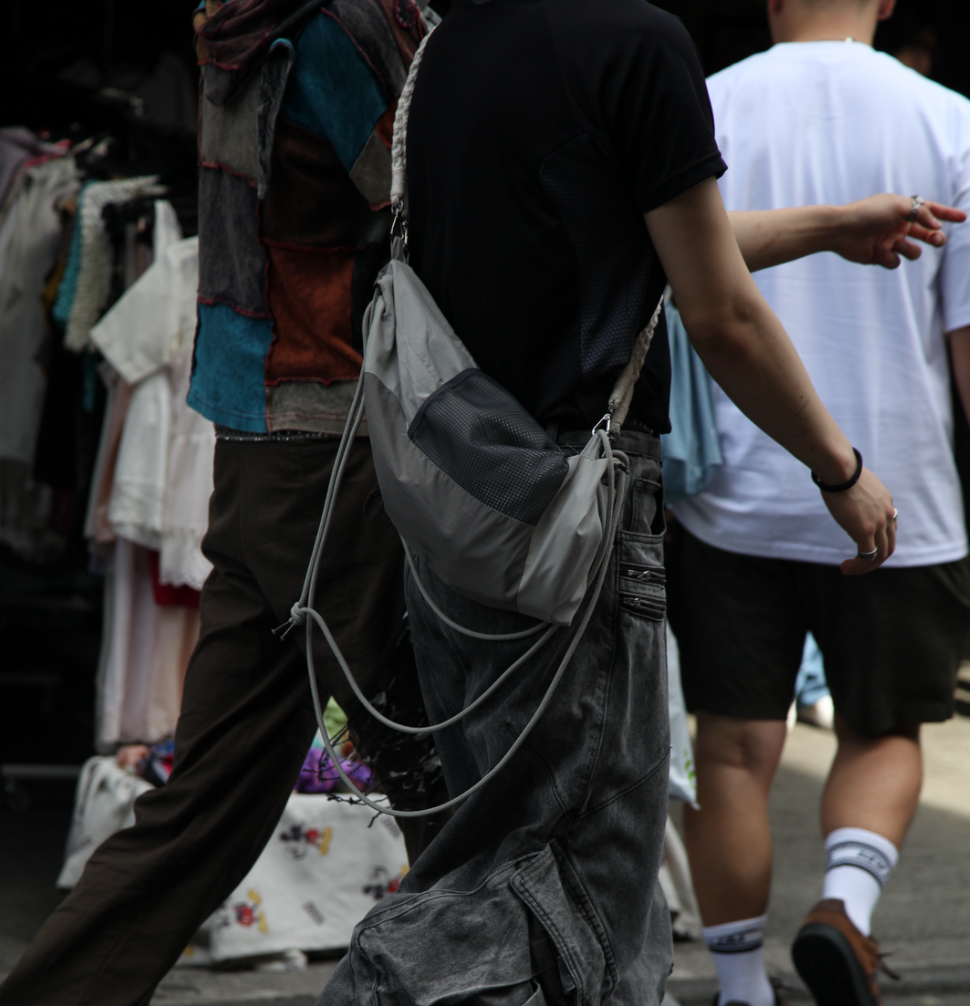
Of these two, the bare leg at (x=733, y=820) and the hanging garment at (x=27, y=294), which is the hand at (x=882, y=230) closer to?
the bare leg at (x=733, y=820)

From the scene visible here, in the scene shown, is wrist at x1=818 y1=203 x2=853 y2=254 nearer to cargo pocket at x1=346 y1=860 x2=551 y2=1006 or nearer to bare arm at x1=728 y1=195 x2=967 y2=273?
bare arm at x1=728 y1=195 x2=967 y2=273

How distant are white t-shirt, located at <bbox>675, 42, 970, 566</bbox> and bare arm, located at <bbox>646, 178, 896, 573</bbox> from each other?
2.98ft

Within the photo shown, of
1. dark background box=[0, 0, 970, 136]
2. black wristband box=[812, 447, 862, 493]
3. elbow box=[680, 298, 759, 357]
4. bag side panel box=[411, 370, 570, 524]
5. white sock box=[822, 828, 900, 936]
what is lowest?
white sock box=[822, 828, 900, 936]

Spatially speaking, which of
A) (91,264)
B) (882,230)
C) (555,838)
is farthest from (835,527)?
(91,264)

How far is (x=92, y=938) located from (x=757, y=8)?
5.53 metres

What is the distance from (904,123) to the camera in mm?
2504

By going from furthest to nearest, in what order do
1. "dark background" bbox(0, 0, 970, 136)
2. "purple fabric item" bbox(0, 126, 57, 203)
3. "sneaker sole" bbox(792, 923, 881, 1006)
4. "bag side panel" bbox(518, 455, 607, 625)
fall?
"dark background" bbox(0, 0, 970, 136), "purple fabric item" bbox(0, 126, 57, 203), "sneaker sole" bbox(792, 923, 881, 1006), "bag side panel" bbox(518, 455, 607, 625)

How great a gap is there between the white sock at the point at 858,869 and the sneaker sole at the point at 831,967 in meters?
0.08

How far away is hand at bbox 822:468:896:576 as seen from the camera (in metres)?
1.65

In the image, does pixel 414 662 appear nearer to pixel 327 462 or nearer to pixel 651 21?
pixel 327 462

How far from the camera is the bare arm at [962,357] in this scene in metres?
2.54

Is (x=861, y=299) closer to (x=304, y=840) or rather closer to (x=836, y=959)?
(x=836, y=959)

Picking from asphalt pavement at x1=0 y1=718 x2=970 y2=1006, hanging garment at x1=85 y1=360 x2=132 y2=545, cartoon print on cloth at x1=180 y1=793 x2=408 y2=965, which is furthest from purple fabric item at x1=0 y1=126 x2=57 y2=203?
cartoon print on cloth at x1=180 y1=793 x2=408 y2=965

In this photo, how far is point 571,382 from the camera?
1.45 m
